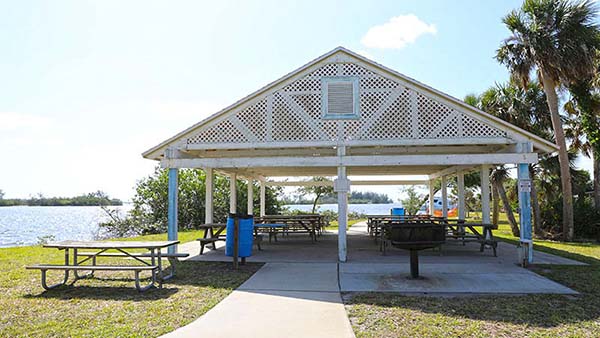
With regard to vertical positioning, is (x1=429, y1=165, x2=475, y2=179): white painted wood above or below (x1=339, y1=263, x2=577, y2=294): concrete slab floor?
above

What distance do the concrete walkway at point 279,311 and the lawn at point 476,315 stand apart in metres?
0.28

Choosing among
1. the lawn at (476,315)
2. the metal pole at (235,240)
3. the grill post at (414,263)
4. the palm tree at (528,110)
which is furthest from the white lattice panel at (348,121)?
the palm tree at (528,110)

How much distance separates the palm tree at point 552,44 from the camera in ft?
41.1

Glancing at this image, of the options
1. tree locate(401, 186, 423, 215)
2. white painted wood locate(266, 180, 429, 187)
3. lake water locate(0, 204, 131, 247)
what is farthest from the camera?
tree locate(401, 186, 423, 215)

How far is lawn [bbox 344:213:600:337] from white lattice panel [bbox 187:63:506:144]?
155 inches

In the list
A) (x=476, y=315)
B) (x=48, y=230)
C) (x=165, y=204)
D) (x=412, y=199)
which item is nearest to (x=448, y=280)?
(x=476, y=315)

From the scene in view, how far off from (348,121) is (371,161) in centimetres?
102

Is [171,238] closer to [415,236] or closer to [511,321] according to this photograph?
[415,236]

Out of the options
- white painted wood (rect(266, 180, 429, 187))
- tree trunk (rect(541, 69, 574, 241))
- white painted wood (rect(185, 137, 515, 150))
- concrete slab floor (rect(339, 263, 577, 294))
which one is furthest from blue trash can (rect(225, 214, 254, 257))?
Answer: tree trunk (rect(541, 69, 574, 241))

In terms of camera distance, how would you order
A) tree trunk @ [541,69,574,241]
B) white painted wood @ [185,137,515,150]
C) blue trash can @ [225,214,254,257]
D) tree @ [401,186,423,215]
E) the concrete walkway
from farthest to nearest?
tree @ [401,186,423,215] < tree trunk @ [541,69,574,241] < white painted wood @ [185,137,515,150] < blue trash can @ [225,214,254,257] < the concrete walkway

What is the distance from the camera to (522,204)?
28.0 feet

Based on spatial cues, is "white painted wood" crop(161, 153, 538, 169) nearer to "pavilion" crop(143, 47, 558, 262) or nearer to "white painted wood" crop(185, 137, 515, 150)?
"pavilion" crop(143, 47, 558, 262)

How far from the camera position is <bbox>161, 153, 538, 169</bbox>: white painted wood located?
28.3ft

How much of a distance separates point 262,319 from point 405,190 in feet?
85.7
